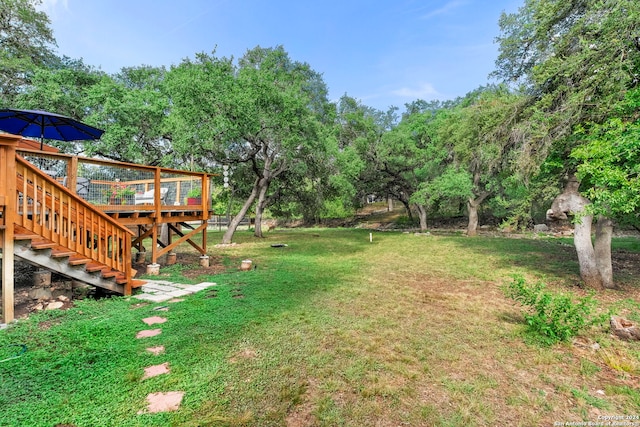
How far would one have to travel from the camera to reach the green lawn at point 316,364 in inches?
80.6

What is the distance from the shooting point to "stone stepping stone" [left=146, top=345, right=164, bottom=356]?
2.83m

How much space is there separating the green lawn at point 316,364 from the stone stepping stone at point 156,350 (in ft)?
0.17

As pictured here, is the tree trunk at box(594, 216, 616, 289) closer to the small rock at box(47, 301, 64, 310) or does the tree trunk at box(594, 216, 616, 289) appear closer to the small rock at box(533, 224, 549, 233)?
the small rock at box(47, 301, 64, 310)

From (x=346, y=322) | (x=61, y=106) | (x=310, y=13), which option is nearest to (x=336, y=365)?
(x=346, y=322)

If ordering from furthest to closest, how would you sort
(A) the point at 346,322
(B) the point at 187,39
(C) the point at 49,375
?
1. (B) the point at 187,39
2. (A) the point at 346,322
3. (C) the point at 49,375

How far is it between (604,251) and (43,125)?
11.5m

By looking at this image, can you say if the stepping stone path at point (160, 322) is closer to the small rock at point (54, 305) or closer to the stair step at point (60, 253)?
the small rock at point (54, 305)

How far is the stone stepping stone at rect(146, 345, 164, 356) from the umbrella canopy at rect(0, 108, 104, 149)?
532 cm

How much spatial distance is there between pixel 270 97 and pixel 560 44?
7.51 metres

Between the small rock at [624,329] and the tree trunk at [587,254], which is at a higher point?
the tree trunk at [587,254]

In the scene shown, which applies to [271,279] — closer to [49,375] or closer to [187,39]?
[49,375]

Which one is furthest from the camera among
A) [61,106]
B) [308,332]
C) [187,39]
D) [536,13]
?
[187,39]

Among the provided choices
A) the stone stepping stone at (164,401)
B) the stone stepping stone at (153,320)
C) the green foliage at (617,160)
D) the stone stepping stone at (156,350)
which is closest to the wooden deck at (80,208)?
the stone stepping stone at (153,320)

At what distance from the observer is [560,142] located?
5.45 m
